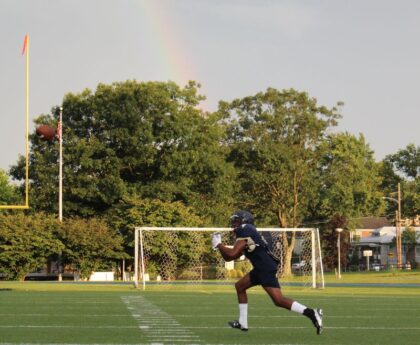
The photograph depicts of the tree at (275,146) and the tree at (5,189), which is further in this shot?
the tree at (5,189)

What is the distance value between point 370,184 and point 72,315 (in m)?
80.0

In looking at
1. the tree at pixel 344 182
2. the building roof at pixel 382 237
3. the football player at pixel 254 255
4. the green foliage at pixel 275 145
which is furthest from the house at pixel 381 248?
the football player at pixel 254 255

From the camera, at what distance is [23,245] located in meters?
54.5

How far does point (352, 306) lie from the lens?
74.7ft

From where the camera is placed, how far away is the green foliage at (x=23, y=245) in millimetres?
54156

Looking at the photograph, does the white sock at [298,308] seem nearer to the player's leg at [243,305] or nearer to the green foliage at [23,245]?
the player's leg at [243,305]

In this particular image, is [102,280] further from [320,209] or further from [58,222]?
[320,209]

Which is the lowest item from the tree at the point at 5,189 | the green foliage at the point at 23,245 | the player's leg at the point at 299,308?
the player's leg at the point at 299,308

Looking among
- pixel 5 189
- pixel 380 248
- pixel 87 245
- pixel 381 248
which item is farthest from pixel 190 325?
pixel 380 248

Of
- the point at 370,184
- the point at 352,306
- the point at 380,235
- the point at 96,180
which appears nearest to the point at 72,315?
the point at 352,306

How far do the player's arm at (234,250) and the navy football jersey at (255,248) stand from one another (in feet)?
0.34

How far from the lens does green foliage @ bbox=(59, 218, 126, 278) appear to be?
5584 cm

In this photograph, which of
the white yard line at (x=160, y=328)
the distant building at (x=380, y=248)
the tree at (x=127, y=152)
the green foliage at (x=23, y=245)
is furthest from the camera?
the distant building at (x=380, y=248)

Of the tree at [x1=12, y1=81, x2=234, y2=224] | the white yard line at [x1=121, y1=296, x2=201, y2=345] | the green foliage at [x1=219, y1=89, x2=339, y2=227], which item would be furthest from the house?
the white yard line at [x1=121, y1=296, x2=201, y2=345]
